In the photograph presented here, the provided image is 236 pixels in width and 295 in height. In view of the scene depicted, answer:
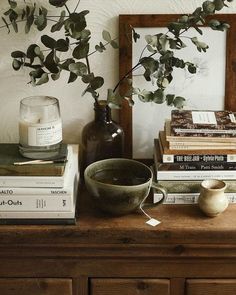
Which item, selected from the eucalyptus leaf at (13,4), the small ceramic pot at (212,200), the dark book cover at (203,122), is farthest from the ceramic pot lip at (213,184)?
the eucalyptus leaf at (13,4)

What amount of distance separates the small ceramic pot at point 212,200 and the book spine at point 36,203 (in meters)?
0.32

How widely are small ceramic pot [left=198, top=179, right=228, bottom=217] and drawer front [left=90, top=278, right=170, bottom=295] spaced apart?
205 mm

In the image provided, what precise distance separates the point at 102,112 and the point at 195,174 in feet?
0.99

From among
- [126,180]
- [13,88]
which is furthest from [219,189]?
[13,88]

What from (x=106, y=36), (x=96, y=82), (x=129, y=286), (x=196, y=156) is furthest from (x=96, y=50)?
(x=129, y=286)

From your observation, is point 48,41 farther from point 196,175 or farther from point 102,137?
point 196,175

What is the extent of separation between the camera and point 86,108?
166cm

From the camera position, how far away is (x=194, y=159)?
1454mm

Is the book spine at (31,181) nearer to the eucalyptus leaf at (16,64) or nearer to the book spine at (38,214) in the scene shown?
the book spine at (38,214)

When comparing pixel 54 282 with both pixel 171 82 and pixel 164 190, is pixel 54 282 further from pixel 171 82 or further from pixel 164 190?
pixel 171 82

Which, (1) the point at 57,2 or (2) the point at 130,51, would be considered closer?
(1) the point at 57,2

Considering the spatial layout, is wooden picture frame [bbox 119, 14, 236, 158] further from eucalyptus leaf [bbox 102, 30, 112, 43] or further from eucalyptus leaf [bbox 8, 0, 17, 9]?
eucalyptus leaf [bbox 8, 0, 17, 9]

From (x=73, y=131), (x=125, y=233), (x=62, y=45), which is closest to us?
(x=125, y=233)

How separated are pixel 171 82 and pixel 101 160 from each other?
0.31m
